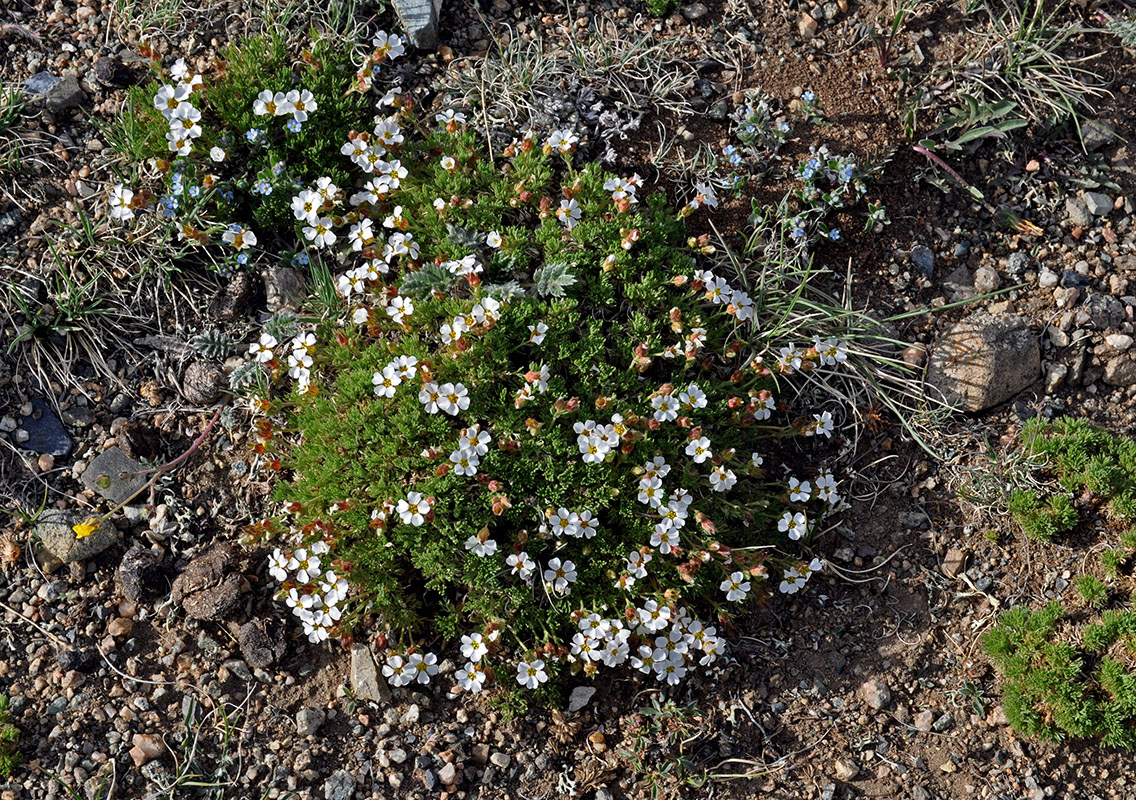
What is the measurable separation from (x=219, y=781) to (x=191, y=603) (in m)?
0.84

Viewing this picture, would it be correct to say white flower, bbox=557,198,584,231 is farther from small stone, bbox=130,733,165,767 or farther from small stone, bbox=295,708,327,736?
small stone, bbox=130,733,165,767

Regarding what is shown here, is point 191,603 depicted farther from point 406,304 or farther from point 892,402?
point 892,402

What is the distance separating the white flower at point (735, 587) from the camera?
453cm

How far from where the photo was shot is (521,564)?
14.9 feet

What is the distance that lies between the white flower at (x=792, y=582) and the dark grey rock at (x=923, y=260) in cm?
192

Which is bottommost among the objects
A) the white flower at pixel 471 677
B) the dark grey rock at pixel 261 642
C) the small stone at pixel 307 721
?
the small stone at pixel 307 721

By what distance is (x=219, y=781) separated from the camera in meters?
4.38

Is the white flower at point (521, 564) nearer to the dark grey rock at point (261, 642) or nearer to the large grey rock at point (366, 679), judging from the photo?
the large grey rock at point (366, 679)

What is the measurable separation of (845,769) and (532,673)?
1.53 meters

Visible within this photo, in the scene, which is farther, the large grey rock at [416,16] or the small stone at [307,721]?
the large grey rock at [416,16]

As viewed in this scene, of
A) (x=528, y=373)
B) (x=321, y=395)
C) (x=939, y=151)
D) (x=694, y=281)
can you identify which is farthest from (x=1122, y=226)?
(x=321, y=395)

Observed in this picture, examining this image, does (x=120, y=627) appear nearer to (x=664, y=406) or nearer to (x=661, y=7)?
(x=664, y=406)

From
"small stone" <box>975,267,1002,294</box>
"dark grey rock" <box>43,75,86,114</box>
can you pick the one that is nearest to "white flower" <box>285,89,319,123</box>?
"dark grey rock" <box>43,75,86,114</box>

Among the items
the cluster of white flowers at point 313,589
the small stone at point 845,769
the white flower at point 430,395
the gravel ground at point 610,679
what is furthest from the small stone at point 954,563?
the cluster of white flowers at point 313,589
